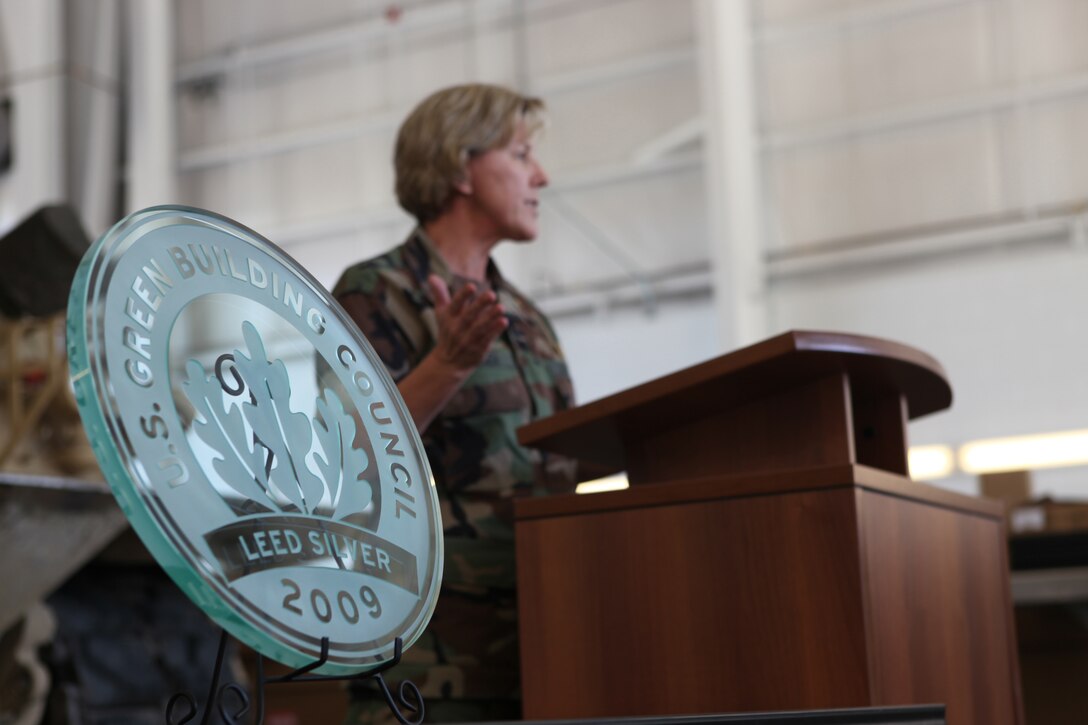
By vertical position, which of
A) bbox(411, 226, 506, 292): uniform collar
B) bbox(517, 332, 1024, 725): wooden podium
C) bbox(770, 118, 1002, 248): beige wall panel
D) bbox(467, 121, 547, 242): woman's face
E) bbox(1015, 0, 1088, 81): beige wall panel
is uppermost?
bbox(1015, 0, 1088, 81): beige wall panel

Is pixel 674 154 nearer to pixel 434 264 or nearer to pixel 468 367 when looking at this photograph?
pixel 434 264

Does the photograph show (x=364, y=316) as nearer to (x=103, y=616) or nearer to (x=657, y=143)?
(x=103, y=616)

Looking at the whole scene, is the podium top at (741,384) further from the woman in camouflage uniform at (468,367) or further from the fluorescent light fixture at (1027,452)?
the fluorescent light fixture at (1027,452)

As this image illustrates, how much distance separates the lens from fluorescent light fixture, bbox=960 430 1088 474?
590 centimetres

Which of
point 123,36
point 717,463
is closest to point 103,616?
point 717,463

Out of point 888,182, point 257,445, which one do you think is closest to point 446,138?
point 257,445

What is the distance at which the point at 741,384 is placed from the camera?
53.5 inches

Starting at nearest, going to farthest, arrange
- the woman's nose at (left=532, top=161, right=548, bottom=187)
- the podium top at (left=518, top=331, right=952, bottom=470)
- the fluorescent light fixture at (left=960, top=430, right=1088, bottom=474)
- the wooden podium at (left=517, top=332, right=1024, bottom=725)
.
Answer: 1. the wooden podium at (left=517, top=332, right=1024, bottom=725)
2. the podium top at (left=518, top=331, right=952, bottom=470)
3. the woman's nose at (left=532, top=161, right=548, bottom=187)
4. the fluorescent light fixture at (left=960, top=430, right=1088, bottom=474)

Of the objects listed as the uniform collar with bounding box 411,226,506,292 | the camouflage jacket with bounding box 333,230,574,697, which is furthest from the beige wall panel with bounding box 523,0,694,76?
the camouflage jacket with bounding box 333,230,574,697

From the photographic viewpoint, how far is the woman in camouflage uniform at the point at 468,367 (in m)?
1.57

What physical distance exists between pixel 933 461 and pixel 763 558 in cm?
529

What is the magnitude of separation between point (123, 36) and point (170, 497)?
28.7 ft

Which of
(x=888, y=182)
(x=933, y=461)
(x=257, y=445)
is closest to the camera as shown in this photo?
(x=257, y=445)

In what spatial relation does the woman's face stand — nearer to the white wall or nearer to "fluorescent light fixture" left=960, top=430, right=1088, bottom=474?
"fluorescent light fixture" left=960, top=430, right=1088, bottom=474
